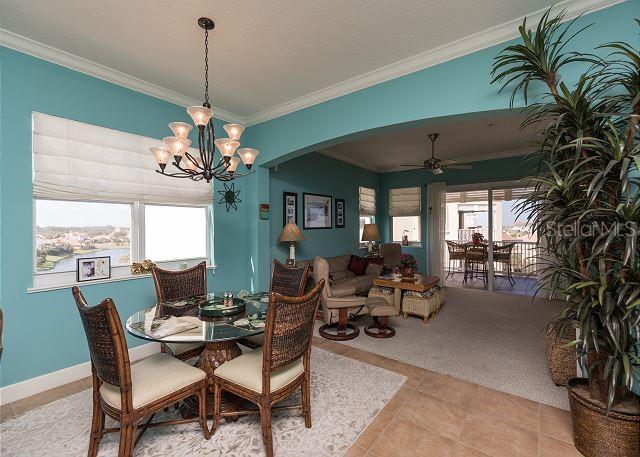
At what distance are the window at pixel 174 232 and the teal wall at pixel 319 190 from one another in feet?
4.13

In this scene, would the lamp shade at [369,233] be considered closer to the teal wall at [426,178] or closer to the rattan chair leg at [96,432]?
the teal wall at [426,178]

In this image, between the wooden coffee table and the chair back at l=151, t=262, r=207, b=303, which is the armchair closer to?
the wooden coffee table

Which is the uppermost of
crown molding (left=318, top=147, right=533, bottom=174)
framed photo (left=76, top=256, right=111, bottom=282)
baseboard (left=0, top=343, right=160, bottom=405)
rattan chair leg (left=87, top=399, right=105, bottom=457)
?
crown molding (left=318, top=147, right=533, bottom=174)

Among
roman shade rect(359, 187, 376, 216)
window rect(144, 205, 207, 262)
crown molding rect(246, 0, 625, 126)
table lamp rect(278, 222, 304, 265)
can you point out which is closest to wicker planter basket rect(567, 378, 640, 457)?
crown molding rect(246, 0, 625, 126)

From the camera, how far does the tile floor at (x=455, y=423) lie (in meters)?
1.83

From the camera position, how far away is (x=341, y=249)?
6.32 metres

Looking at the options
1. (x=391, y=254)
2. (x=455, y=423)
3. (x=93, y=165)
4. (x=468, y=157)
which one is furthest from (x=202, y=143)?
(x=468, y=157)

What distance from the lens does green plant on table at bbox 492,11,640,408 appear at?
1.50m

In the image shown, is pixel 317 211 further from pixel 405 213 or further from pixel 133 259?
pixel 133 259

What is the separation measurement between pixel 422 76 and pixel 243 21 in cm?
165

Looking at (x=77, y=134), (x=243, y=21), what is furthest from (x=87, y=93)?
(x=243, y=21)

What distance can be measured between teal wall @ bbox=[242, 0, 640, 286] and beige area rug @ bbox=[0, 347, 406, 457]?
84.9 inches

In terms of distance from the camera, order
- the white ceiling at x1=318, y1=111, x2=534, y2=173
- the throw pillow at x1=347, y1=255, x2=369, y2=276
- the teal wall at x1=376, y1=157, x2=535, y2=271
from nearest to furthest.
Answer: the white ceiling at x1=318, y1=111, x2=534, y2=173, the throw pillow at x1=347, y1=255, x2=369, y2=276, the teal wall at x1=376, y1=157, x2=535, y2=271

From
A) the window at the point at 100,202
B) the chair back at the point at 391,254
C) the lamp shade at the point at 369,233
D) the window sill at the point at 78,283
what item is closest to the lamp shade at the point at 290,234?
the window at the point at 100,202
